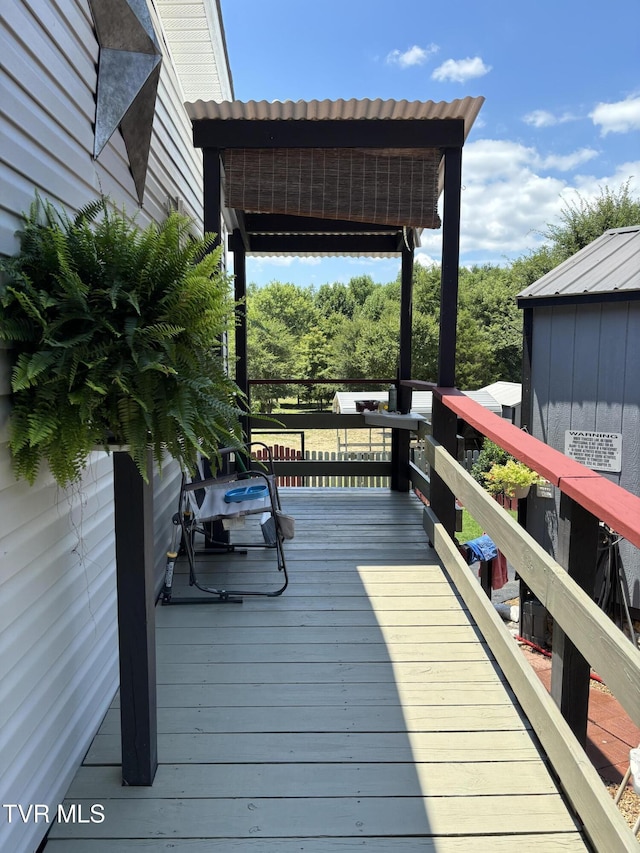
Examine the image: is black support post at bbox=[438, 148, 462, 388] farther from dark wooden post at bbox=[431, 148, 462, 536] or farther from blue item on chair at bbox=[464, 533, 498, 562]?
blue item on chair at bbox=[464, 533, 498, 562]

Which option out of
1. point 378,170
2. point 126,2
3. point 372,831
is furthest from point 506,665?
point 126,2

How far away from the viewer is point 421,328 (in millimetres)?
26516

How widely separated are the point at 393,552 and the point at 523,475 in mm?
3231

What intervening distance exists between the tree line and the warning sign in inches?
561

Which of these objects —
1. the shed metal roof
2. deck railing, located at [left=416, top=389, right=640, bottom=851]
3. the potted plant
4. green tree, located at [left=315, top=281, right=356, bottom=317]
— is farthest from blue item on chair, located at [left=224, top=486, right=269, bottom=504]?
green tree, located at [left=315, top=281, right=356, bottom=317]

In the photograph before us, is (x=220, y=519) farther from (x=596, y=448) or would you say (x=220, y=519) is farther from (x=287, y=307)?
(x=287, y=307)

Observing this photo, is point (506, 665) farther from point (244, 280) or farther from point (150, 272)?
point (244, 280)

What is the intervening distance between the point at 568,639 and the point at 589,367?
5.60 metres

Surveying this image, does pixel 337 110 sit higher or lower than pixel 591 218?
lower

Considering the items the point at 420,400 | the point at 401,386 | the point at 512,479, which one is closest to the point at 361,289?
the point at 420,400

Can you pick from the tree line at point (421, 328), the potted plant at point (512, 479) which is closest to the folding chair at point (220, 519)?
the potted plant at point (512, 479)

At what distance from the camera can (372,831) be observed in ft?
5.41

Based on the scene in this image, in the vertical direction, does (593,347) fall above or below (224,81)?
below

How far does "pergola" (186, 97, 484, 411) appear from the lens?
10.8 ft
